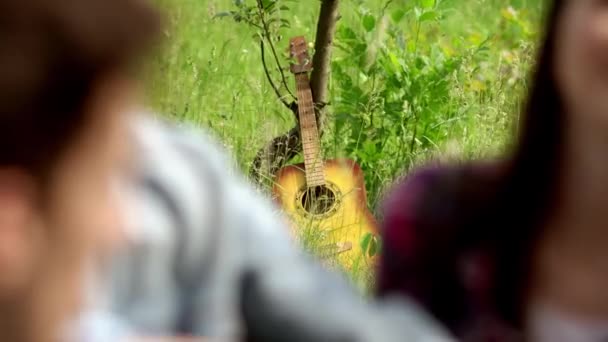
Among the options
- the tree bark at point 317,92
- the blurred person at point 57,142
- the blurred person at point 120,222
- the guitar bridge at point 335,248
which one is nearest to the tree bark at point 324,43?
the tree bark at point 317,92

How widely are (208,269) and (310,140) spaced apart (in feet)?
4.99

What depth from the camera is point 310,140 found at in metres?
2.22

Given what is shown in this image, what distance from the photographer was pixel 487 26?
3.53 m

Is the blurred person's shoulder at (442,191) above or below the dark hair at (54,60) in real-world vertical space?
above

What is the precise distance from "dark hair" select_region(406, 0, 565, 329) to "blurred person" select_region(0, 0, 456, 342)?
0.34 ft

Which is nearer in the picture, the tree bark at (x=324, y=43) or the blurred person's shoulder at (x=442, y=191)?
the blurred person's shoulder at (x=442, y=191)

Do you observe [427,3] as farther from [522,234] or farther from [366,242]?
[522,234]

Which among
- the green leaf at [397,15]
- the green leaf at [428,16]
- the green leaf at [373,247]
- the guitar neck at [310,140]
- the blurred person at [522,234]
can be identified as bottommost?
the blurred person at [522,234]

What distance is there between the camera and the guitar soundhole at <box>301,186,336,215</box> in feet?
7.17

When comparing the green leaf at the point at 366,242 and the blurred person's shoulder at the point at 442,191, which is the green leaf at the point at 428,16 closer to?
the green leaf at the point at 366,242

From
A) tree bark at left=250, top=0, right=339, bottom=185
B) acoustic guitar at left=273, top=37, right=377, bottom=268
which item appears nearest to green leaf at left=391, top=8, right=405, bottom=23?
tree bark at left=250, top=0, right=339, bottom=185

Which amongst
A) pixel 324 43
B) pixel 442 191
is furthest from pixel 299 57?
pixel 442 191

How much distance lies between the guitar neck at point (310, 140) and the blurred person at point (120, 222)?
1.36 meters

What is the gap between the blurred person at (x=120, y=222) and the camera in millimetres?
518
